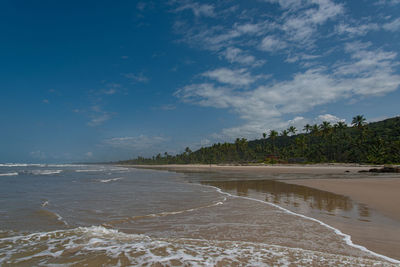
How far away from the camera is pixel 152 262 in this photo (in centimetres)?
543

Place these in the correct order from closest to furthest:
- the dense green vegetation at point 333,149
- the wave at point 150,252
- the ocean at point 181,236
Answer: the wave at point 150,252, the ocean at point 181,236, the dense green vegetation at point 333,149

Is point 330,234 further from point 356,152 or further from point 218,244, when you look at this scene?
point 356,152

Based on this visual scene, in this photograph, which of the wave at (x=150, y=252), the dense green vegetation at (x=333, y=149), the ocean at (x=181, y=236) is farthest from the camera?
the dense green vegetation at (x=333, y=149)

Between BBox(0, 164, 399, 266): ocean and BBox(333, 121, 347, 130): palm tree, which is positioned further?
BBox(333, 121, 347, 130): palm tree

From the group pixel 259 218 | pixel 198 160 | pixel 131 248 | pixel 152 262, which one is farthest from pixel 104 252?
pixel 198 160

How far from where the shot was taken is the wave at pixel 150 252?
17.6 ft

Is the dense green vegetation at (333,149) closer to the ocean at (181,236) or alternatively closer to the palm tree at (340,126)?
the palm tree at (340,126)

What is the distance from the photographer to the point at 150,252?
5.96 meters

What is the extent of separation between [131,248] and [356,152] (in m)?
95.1

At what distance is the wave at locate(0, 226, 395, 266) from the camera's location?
5.37 metres

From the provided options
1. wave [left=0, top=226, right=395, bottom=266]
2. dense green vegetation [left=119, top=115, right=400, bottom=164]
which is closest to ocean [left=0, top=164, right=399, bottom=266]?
wave [left=0, top=226, right=395, bottom=266]

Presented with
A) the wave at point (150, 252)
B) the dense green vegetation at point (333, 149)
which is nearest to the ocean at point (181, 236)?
the wave at point (150, 252)

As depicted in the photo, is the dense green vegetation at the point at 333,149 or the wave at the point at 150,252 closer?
the wave at the point at 150,252

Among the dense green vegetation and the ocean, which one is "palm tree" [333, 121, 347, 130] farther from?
the ocean
